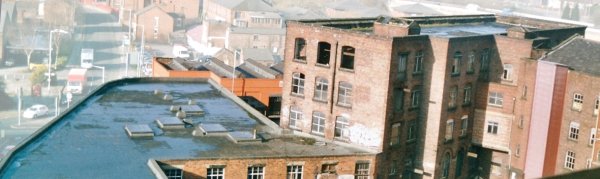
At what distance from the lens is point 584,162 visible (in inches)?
1524

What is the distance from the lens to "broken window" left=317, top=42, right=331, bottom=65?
125 feet

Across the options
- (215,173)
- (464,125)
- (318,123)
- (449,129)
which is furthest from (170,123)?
(464,125)

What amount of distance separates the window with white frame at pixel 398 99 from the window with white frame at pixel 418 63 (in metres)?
1.29

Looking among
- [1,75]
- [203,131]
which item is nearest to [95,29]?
[1,75]

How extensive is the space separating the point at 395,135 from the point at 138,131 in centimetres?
1252

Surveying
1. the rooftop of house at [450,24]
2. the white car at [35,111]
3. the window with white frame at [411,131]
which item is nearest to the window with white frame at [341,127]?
the window with white frame at [411,131]

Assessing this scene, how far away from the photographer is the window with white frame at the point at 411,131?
129 ft

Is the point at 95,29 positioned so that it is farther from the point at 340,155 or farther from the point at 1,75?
the point at 340,155

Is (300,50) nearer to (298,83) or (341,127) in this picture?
(298,83)

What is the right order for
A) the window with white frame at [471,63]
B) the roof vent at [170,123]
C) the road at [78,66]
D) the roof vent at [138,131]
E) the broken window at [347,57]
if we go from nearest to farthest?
the roof vent at [138,131] → the roof vent at [170,123] → the broken window at [347,57] → the window with white frame at [471,63] → the road at [78,66]

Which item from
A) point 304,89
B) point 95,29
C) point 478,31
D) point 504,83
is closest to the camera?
point 304,89

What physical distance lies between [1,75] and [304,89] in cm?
5445

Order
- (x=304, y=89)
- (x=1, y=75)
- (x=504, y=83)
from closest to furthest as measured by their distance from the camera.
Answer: (x=304, y=89)
(x=504, y=83)
(x=1, y=75)

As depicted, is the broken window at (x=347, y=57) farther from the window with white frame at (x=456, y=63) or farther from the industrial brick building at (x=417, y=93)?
the window with white frame at (x=456, y=63)
